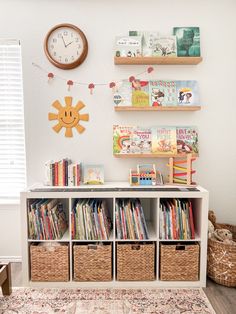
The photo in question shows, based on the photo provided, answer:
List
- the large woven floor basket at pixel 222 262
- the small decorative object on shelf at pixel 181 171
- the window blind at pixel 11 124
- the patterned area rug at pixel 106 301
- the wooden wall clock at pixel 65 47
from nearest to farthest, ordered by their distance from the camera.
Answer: the patterned area rug at pixel 106 301 < the large woven floor basket at pixel 222 262 < the small decorative object on shelf at pixel 181 171 < the wooden wall clock at pixel 65 47 < the window blind at pixel 11 124

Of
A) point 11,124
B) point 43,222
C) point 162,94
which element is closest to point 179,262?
point 43,222

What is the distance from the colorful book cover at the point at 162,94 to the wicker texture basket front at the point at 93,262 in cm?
128

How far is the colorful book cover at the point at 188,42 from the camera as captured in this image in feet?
7.66

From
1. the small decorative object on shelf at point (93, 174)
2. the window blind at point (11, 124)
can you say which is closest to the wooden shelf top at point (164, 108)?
the small decorative object on shelf at point (93, 174)

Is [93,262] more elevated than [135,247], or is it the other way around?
[135,247]

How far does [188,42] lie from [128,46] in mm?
521

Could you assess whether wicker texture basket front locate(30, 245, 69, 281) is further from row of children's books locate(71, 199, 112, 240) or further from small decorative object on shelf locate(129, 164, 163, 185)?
small decorative object on shelf locate(129, 164, 163, 185)

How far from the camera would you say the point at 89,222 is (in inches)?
83.3

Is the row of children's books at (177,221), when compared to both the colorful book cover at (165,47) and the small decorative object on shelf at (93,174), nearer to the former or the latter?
the small decorative object on shelf at (93,174)

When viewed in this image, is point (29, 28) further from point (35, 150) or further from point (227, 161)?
point (227, 161)

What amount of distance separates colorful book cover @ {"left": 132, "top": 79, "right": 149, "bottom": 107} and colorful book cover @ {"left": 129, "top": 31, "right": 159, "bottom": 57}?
24cm

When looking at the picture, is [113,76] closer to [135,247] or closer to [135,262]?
[135,247]

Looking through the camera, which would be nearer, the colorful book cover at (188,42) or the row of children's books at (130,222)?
the row of children's books at (130,222)

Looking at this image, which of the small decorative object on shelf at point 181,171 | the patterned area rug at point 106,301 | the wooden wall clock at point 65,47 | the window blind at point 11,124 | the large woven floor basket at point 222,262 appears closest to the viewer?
the patterned area rug at point 106,301
